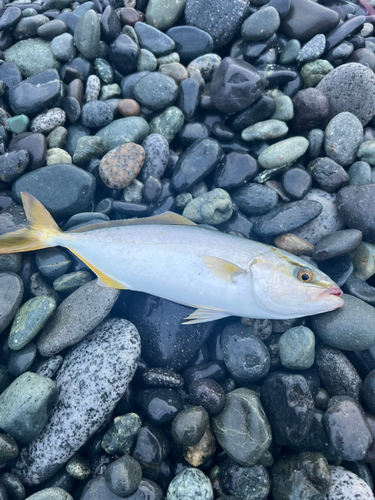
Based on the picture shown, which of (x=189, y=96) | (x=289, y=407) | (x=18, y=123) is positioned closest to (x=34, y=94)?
(x=18, y=123)

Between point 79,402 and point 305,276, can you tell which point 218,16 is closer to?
point 305,276

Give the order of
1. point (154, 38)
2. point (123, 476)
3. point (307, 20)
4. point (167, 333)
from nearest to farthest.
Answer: point (123, 476) < point (167, 333) < point (154, 38) < point (307, 20)

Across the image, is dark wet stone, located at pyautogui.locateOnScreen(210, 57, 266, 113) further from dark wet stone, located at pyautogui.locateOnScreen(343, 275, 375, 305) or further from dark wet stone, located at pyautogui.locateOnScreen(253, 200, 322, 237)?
dark wet stone, located at pyautogui.locateOnScreen(343, 275, 375, 305)

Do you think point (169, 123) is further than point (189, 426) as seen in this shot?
Yes

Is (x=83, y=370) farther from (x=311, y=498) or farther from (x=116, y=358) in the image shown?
(x=311, y=498)

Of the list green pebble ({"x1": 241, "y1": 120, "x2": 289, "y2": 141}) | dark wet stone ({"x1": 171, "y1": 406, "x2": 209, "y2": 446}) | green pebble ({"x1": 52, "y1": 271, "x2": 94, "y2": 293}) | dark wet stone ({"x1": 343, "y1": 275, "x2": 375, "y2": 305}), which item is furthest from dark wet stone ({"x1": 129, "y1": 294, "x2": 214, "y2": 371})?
green pebble ({"x1": 241, "y1": 120, "x2": 289, "y2": 141})

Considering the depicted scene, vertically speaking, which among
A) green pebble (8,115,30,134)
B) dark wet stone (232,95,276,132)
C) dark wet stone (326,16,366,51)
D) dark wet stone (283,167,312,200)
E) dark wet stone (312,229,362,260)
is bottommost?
green pebble (8,115,30,134)

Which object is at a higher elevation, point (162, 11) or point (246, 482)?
point (162, 11)

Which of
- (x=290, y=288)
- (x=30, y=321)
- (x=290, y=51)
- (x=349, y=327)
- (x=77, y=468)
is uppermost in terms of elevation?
(x=290, y=51)
